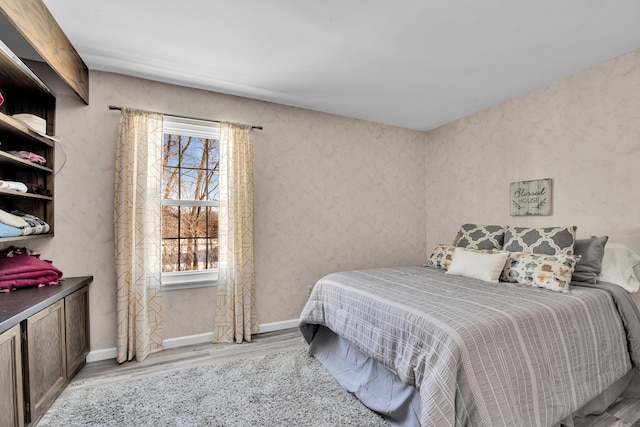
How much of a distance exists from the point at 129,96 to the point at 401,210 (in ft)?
10.8

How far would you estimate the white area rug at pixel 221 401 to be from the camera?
5.70ft

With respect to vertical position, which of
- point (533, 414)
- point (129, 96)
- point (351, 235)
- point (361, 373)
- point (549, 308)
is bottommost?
point (361, 373)

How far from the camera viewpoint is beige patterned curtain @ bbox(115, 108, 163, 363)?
8.18ft

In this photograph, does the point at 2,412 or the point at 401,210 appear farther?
the point at 401,210

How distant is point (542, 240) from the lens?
7.95 feet

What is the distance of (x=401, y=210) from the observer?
398 centimetres

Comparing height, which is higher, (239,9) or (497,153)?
(239,9)

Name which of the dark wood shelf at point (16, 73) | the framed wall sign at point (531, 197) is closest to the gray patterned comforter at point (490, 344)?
the framed wall sign at point (531, 197)

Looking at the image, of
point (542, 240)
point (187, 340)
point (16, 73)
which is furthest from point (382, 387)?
point (16, 73)

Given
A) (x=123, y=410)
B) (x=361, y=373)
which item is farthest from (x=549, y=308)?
(x=123, y=410)

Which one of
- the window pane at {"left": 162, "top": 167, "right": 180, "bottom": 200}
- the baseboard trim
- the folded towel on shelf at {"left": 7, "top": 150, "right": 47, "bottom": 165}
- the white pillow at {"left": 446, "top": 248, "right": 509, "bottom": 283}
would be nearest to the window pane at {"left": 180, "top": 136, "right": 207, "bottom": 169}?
the window pane at {"left": 162, "top": 167, "right": 180, "bottom": 200}

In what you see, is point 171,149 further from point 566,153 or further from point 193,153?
point 566,153

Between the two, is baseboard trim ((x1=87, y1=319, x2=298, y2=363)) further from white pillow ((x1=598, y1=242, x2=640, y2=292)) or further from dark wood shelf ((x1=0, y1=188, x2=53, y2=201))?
white pillow ((x1=598, y1=242, x2=640, y2=292))

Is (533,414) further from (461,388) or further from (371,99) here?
(371,99)
